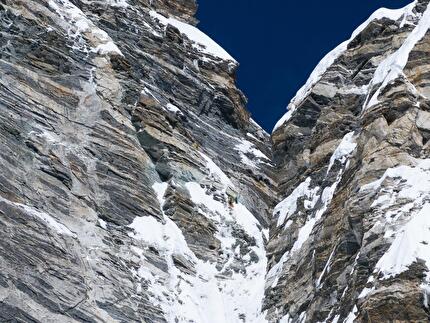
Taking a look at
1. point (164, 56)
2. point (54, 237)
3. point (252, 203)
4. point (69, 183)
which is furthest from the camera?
point (164, 56)

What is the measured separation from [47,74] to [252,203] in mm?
15579

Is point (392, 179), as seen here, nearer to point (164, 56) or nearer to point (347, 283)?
point (347, 283)

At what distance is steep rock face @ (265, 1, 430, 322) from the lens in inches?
1722

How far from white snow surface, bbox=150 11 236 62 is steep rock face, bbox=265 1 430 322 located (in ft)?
38.5

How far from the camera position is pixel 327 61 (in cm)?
7275

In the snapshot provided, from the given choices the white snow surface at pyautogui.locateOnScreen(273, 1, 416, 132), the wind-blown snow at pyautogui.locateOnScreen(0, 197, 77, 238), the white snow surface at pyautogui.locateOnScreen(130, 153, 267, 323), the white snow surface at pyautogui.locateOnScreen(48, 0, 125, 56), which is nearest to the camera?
the wind-blown snow at pyautogui.locateOnScreen(0, 197, 77, 238)

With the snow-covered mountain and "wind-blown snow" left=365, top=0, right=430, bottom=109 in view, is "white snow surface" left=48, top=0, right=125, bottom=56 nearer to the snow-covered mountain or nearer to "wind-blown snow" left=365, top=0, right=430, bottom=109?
the snow-covered mountain

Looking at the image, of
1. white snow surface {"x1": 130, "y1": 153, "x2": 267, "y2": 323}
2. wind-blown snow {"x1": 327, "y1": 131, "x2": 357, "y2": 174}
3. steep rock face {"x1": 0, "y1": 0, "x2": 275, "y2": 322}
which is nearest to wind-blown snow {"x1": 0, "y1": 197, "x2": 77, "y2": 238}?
steep rock face {"x1": 0, "y1": 0, "x2": 275, "y2": 322}

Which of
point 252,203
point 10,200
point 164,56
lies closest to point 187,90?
point 164,56

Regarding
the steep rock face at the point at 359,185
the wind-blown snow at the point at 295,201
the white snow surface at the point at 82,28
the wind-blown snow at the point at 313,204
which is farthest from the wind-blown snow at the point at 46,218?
the white snow surface at the point at 82,28

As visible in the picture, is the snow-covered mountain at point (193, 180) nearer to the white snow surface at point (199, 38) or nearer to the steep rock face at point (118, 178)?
the steep rock face at point (118, 178)

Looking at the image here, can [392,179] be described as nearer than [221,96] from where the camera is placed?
Yes

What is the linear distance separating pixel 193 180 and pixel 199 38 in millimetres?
22049

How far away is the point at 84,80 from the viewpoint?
66188mm
